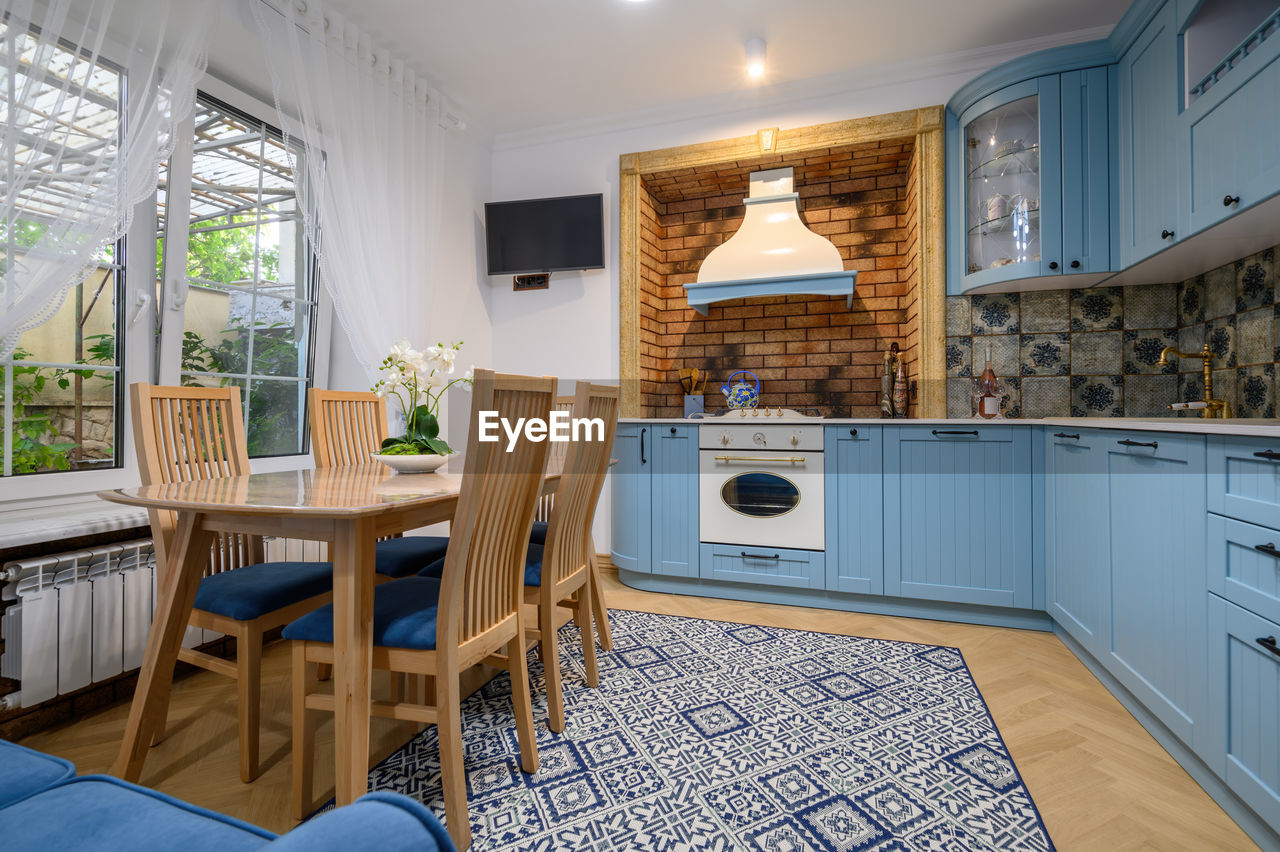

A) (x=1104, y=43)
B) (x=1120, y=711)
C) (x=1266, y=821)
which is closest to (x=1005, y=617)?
(x=1120, y=711)

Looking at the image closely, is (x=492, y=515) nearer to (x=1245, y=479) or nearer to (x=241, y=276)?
(x=1245, y=479)

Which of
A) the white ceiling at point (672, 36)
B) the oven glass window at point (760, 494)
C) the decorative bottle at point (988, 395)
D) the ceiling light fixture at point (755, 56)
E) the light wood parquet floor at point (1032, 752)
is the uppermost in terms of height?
the white ceiling at point (672, 36)

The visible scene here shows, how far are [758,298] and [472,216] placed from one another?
183 centimetres

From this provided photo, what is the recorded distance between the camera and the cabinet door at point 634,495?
333cm

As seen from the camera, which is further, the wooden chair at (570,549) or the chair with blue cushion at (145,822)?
the wooden chair at (570,549)

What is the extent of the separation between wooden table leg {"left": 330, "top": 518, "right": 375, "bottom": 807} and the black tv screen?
272cm

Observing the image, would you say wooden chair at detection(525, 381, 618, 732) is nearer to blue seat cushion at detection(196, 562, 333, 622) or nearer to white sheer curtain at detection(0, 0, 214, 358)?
blue seat cushion at detection(196, 562, 333, 622)

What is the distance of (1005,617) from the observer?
108 inches

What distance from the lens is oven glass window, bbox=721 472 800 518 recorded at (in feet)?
10.1

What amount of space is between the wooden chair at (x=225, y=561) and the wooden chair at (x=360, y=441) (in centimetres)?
23

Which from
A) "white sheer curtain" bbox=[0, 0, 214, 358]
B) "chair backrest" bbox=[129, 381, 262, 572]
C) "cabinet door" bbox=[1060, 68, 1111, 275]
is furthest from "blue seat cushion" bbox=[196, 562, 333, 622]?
"cabinet door" bbox=[1060, 68, 1111, 275]

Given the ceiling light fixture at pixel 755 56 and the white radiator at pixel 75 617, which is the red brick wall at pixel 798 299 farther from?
the white radiator at pixel 75 617

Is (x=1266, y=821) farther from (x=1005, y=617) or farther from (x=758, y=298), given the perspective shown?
(x=758, y=298)

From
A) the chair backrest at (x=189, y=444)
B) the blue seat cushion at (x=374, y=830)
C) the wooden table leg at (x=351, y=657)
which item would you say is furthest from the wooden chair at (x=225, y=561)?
the blue seat cushion at (x=374, y=830)
